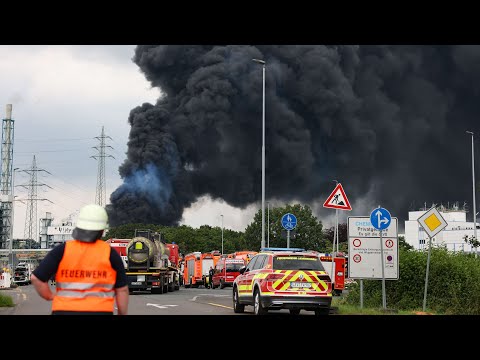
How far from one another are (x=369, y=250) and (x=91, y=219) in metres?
16.0

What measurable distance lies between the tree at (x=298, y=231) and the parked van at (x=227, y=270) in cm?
5239

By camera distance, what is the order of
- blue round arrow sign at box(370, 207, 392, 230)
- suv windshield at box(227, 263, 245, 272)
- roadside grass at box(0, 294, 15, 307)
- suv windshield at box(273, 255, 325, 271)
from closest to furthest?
suv windshield at box(273, 255, 325, 271) < blue round arrow sign at box(370, 207, 392, 230) < roadside grass at box(0, 294, 15, 307) < suv windshield at box(227, 263, 245, 272)

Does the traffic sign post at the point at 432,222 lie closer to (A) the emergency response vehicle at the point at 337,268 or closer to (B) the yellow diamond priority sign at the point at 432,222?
(B) the yellow diamond priority sign at the point at 432,222

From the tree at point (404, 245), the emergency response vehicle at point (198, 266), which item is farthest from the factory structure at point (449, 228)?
the emergency response vehicle at point (198, 266)

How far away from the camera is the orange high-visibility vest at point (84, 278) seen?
251 inches

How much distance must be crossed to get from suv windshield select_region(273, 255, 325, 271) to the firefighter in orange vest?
13.3 metres

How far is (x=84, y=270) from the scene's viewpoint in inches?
251

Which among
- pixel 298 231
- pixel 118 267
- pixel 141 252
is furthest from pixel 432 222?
pixel 298 231

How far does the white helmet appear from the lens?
21.0ft

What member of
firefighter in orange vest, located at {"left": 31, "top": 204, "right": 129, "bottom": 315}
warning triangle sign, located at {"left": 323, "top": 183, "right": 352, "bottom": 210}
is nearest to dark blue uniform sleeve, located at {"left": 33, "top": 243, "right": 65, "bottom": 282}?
firefighter in orange vest, located at {"left": 31, "top": 204, "right": 129, "bottom": 315}

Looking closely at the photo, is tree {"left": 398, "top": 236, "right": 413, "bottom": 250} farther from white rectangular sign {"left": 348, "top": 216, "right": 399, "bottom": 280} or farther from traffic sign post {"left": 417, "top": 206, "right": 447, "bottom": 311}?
traffic sign post {"left": 417, "top": 206, "right": 447, "bottom": 311}
